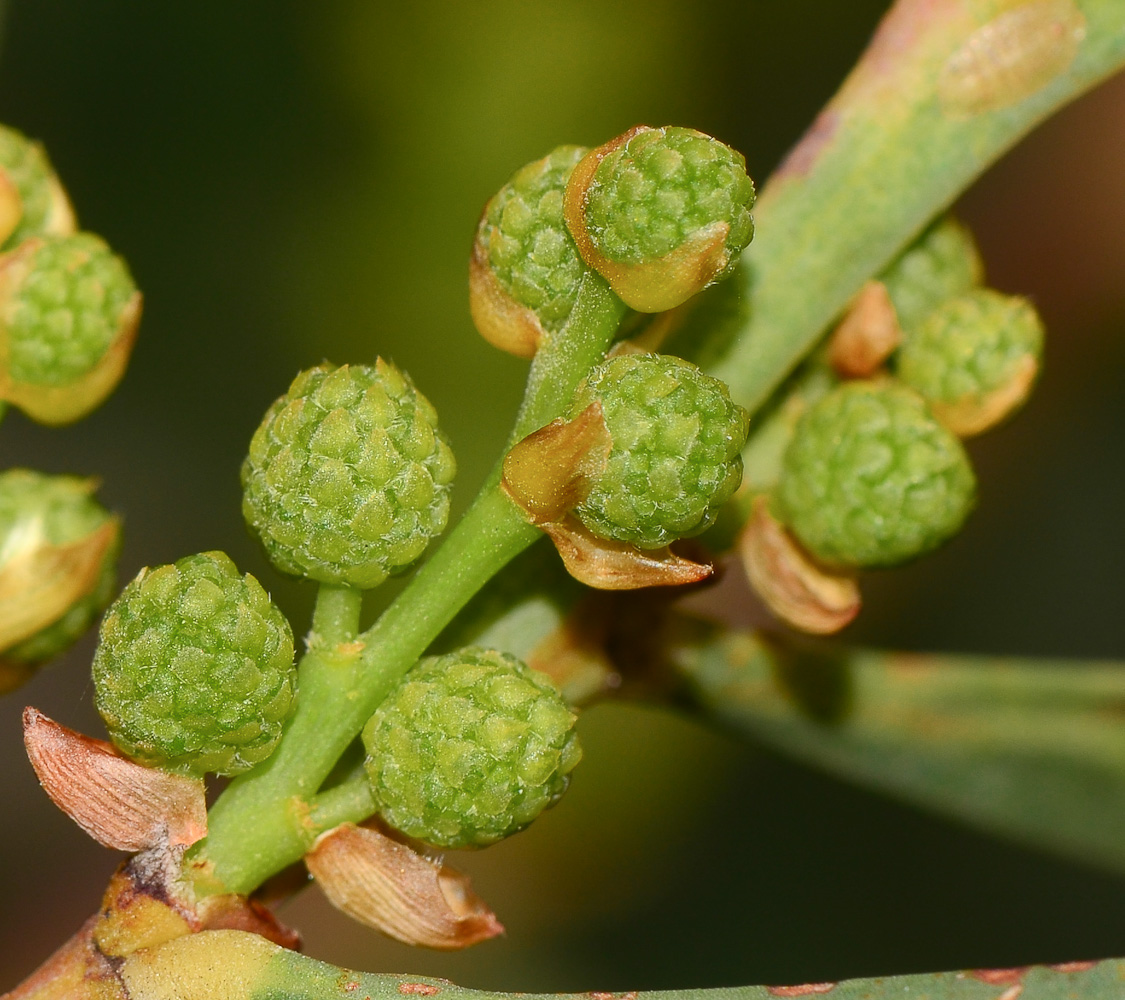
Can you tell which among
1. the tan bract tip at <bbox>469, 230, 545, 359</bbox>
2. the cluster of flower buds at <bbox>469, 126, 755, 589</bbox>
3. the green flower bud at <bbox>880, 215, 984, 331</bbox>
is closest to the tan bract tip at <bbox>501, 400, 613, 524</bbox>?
the cluster of flower buds at <bbox>469, 126, 755, 589</bbox>

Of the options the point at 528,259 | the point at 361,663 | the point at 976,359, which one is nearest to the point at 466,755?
the point at 361,663

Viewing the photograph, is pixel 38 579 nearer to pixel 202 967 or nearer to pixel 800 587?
pixel 202 967

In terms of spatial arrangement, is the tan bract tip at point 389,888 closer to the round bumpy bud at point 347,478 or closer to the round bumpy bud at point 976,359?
the round bumpy bud at point 347,478

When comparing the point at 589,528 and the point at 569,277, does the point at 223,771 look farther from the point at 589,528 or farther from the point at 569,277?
the point at 569,277

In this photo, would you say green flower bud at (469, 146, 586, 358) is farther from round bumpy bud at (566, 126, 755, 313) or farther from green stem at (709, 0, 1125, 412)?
green stem at (709, 0, 1125, 412)

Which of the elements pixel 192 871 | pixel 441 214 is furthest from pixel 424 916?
pixel 441 214
